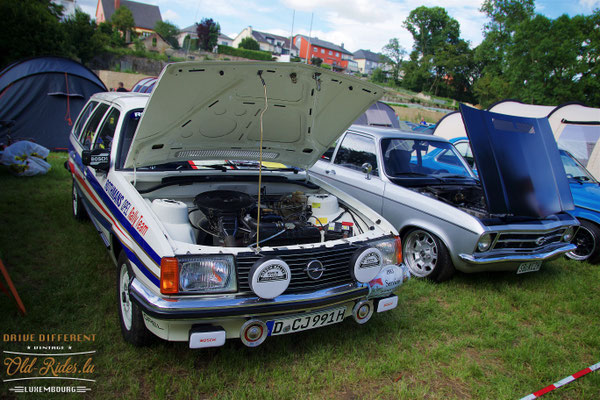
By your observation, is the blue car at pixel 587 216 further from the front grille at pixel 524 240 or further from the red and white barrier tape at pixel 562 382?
the red and white barrier tape at pixel 562 382

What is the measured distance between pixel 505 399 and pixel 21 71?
1082 cm

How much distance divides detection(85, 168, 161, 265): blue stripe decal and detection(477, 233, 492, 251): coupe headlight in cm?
302

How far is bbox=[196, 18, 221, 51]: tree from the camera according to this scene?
64.2 m

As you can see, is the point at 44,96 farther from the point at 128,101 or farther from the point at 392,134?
the point at 392,134

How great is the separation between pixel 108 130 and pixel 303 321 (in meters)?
2.82

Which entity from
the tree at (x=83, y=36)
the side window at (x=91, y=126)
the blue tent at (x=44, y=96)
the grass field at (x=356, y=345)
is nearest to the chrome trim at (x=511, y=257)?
the grass field at (x=356, y=345)

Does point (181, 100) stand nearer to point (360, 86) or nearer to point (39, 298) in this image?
point (360, 86)

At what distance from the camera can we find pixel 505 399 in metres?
2.57

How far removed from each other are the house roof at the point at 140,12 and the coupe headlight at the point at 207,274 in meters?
82.6

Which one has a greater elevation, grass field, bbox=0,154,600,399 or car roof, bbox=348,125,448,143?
car roof, bbox=348,125,448,143

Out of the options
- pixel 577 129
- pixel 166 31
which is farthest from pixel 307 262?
pixel 166 31

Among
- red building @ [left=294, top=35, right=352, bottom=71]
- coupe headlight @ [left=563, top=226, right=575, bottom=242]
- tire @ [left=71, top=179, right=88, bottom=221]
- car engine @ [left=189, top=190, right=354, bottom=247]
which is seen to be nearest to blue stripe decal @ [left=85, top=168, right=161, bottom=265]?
car engine @ [left=189, top=190, right=354, bottom=247]

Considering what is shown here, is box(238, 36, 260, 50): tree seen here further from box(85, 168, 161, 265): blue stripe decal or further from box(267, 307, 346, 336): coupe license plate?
box(267, 307, 346, 336): coupe license plate

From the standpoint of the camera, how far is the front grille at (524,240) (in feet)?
12.8
